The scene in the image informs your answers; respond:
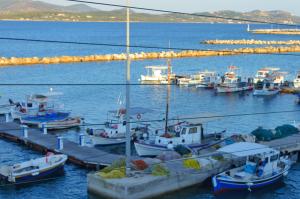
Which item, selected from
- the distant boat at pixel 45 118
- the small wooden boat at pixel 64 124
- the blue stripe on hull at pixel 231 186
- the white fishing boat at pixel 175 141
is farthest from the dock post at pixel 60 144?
the blue stripe on hull at pixel 231 186

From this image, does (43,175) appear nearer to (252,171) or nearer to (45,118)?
(252,171)

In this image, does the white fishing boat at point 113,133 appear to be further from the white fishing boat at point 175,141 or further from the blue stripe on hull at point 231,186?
the blue stripe on hull at point 231,186

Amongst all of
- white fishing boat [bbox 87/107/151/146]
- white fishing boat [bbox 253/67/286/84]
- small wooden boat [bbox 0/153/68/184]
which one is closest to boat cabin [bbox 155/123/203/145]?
white fishing boat [bbox 87/107/151/146]

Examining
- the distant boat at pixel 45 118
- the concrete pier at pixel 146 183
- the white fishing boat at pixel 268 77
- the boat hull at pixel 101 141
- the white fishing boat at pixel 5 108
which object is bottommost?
the concrete pier at pixel 146 183

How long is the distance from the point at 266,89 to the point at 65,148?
29310 mm

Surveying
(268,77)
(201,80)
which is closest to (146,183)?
(201,80)

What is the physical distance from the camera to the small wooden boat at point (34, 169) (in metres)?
21.7

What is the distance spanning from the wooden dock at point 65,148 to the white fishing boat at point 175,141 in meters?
1.67

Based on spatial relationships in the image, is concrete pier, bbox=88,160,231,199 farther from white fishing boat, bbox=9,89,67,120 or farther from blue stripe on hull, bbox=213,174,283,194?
white fishing boat, bbox=9,89,67,120

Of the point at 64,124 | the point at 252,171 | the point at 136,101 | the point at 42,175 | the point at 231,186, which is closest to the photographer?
the point at 231,186

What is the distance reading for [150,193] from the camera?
19.6m

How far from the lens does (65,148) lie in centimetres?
2611

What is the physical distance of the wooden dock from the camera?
23734 millimetres

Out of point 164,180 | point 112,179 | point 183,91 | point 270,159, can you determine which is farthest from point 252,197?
point 183,91
